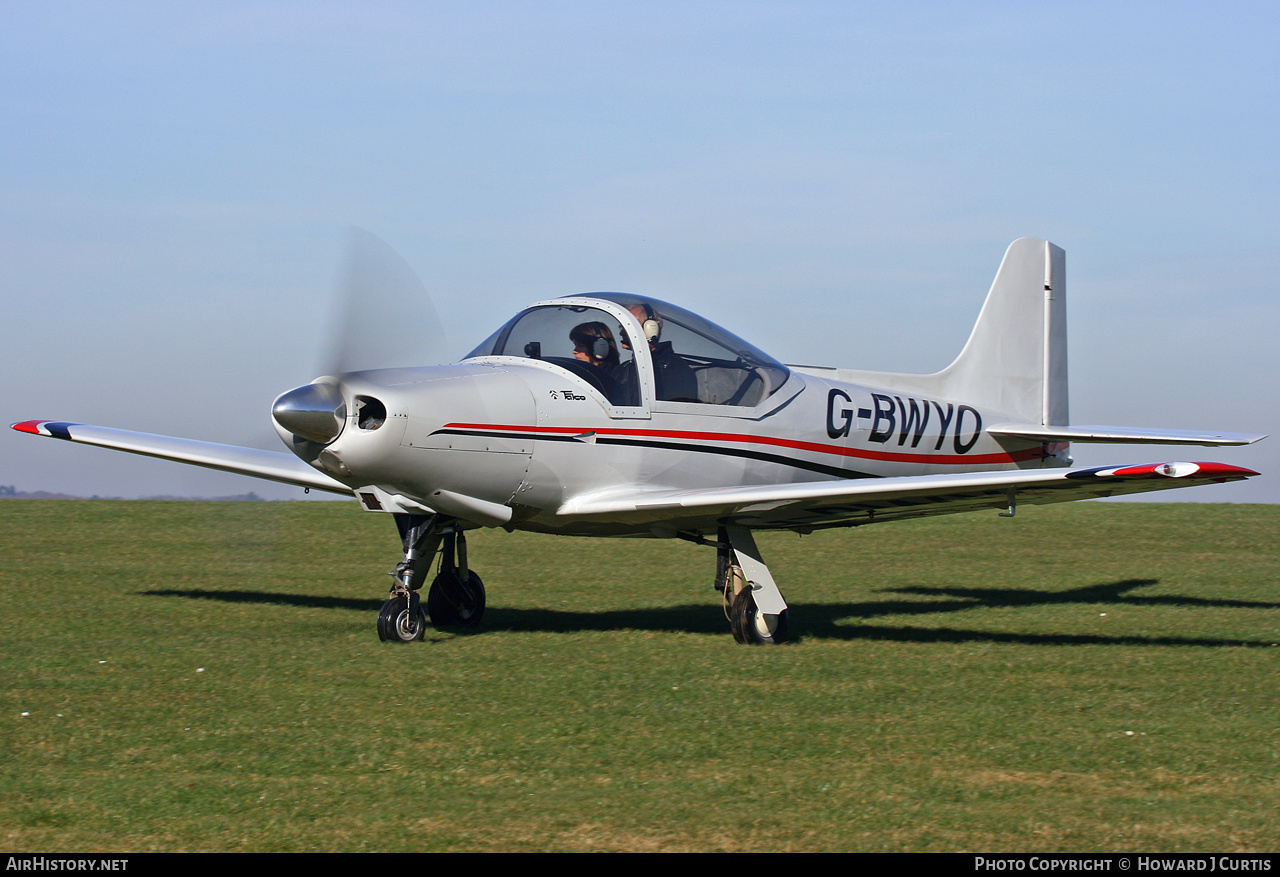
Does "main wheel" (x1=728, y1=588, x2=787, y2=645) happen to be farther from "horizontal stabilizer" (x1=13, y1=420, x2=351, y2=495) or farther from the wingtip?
"horizontal stabilizer" (x1=13, y1=420, x2=351, y2=495)

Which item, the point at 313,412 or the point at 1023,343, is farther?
the point at 1023,343

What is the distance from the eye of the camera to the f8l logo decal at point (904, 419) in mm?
11688

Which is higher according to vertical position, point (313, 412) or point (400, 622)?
point (313, 412)

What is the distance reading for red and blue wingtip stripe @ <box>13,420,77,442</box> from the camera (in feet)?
43.2

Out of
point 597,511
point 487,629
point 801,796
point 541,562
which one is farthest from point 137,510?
point 801,796

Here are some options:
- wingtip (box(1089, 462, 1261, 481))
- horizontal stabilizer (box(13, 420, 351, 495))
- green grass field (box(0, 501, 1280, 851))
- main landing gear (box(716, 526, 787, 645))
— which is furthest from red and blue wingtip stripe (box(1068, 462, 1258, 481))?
horizontal stabilizer (box(13, 420, 351, 495))

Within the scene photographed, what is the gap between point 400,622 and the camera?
9539 millimetres

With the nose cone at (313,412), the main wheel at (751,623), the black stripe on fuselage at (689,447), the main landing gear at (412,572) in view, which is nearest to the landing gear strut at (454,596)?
the main landing gear at (412,572)

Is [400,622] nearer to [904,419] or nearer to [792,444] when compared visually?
[792,444]

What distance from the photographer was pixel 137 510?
20344 millimetres

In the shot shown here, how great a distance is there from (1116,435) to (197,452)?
30.2 ft

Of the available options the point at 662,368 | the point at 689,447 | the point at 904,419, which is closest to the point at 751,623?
the point at 689,447

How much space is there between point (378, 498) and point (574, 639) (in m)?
1.95

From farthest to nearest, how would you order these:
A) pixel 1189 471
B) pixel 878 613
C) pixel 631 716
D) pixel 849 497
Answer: pixel 878 613 < pixel 849 497 < pixel 1189 471 < pixel 631 716
